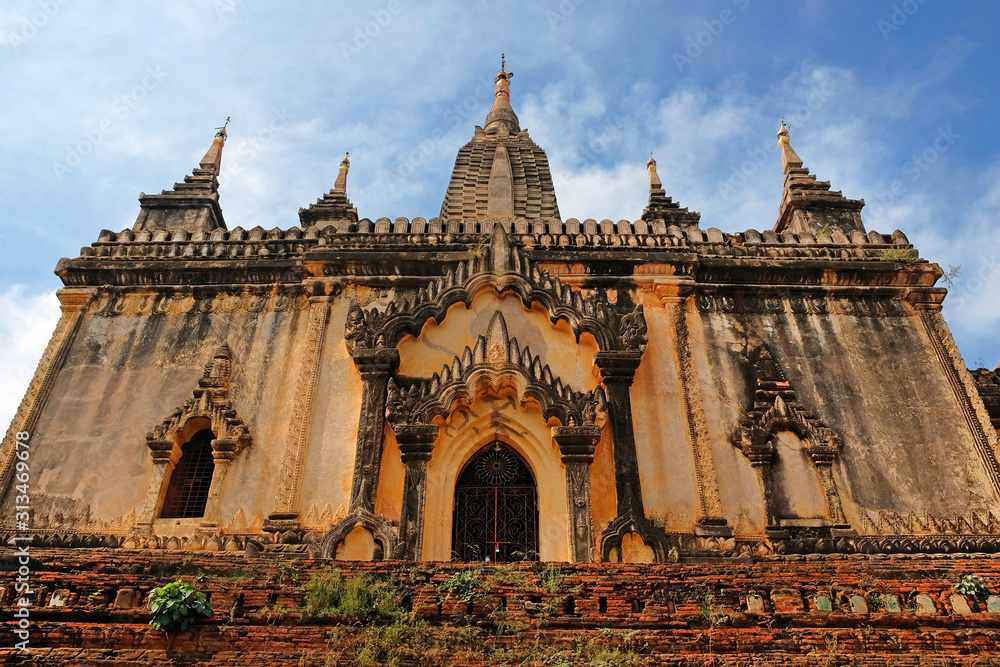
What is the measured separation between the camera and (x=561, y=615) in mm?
7684

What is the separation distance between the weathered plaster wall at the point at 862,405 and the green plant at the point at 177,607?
7780 mm

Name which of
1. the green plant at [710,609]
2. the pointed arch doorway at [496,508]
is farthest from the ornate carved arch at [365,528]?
the green plant at [710,609]

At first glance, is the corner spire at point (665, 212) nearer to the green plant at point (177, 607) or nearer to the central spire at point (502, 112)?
the central spire at point (502, 112)

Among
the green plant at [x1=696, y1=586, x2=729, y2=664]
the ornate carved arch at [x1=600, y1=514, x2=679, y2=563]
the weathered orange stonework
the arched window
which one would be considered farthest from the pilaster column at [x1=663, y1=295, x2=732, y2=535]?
the arched window

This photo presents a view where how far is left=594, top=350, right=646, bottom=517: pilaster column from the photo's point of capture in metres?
11.6

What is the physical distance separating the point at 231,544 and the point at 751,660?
7.77 m

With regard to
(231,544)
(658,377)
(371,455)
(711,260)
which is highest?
(711,260)

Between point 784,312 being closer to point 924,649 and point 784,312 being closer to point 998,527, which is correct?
point 998,527

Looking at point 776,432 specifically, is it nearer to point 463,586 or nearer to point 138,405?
point 463,586

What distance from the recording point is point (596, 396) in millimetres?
12078

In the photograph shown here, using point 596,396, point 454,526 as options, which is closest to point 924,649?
point 596,396

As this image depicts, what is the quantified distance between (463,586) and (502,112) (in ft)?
70.9

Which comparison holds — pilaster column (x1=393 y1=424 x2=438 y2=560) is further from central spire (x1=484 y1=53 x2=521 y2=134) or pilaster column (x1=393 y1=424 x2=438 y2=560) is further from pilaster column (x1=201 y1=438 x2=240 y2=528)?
central spire (x1=484 y1=53 x2=521 y2=134)

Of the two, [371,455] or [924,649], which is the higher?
[371,455]
